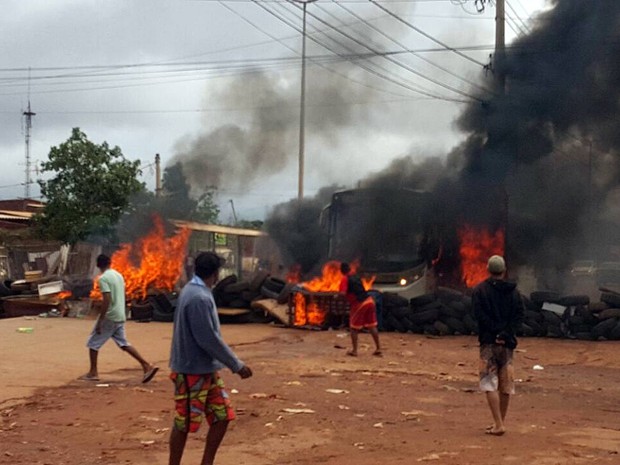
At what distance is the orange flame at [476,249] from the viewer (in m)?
20.8

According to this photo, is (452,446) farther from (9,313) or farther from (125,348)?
(9,313)

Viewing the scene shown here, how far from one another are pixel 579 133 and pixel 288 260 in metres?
9.12

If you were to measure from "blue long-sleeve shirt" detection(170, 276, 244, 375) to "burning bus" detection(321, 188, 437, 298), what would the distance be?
14.5m

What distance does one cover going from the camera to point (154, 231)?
23.4m

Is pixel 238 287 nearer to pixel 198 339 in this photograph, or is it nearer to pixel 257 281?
pixel 257 281

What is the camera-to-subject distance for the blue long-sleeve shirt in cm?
538

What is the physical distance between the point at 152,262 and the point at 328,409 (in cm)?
1444

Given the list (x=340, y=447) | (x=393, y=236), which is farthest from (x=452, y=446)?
(x=393, y=236)

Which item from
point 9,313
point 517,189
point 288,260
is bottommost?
point 9,313

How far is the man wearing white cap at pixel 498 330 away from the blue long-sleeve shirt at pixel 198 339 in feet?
9.50

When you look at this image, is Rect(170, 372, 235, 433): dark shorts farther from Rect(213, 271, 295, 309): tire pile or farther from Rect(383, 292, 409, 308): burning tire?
Rect(213, 271, 295, 309): tire pile

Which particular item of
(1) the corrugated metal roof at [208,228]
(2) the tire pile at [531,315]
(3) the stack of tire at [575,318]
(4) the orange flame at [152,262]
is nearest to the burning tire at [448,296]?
(2) the tire pile at [531,315]

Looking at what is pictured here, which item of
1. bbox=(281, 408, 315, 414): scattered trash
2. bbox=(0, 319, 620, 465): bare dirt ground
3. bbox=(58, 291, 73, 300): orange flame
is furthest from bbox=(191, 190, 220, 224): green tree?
bbox=(281, 408, 315, 414): scattered trash

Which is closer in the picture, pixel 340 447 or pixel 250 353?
pixel 340 447
